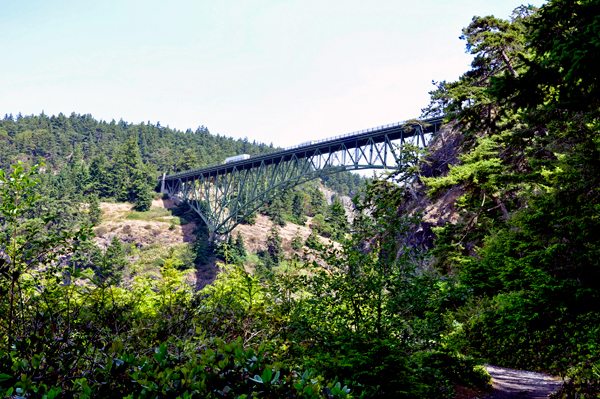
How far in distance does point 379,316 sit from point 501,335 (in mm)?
6066

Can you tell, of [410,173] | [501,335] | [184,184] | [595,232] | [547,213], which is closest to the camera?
[595,232]

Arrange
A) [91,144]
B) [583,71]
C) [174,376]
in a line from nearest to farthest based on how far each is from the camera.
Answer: [174,376] < [583,71] < [91,144]

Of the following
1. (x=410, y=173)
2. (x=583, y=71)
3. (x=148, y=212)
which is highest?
(x=583, y=71)

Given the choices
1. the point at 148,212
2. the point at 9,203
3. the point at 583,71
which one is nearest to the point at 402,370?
the point at 583,71

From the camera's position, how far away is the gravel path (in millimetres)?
7051

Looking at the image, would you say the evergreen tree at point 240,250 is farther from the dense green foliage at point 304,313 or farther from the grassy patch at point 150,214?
the dense green foliage at point 304,313

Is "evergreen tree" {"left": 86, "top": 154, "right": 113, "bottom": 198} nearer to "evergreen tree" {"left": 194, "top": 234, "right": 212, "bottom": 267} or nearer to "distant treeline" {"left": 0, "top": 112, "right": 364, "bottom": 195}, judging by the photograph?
"distant treeline" {"left": 0, "top": 112, "right": 364, "bottom": 195}

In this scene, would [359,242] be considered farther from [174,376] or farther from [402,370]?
[174,376]

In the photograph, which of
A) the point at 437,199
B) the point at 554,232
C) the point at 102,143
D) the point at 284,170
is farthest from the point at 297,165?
the point at 102,143

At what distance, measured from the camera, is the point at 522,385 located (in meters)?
7.93

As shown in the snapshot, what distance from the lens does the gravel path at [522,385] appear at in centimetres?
705

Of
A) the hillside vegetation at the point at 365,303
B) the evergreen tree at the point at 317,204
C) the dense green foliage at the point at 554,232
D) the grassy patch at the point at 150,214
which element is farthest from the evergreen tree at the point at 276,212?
the dense green foliage at the point at 554,232

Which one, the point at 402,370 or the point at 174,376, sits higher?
the point at 174,376

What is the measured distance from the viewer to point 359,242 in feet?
18.4
